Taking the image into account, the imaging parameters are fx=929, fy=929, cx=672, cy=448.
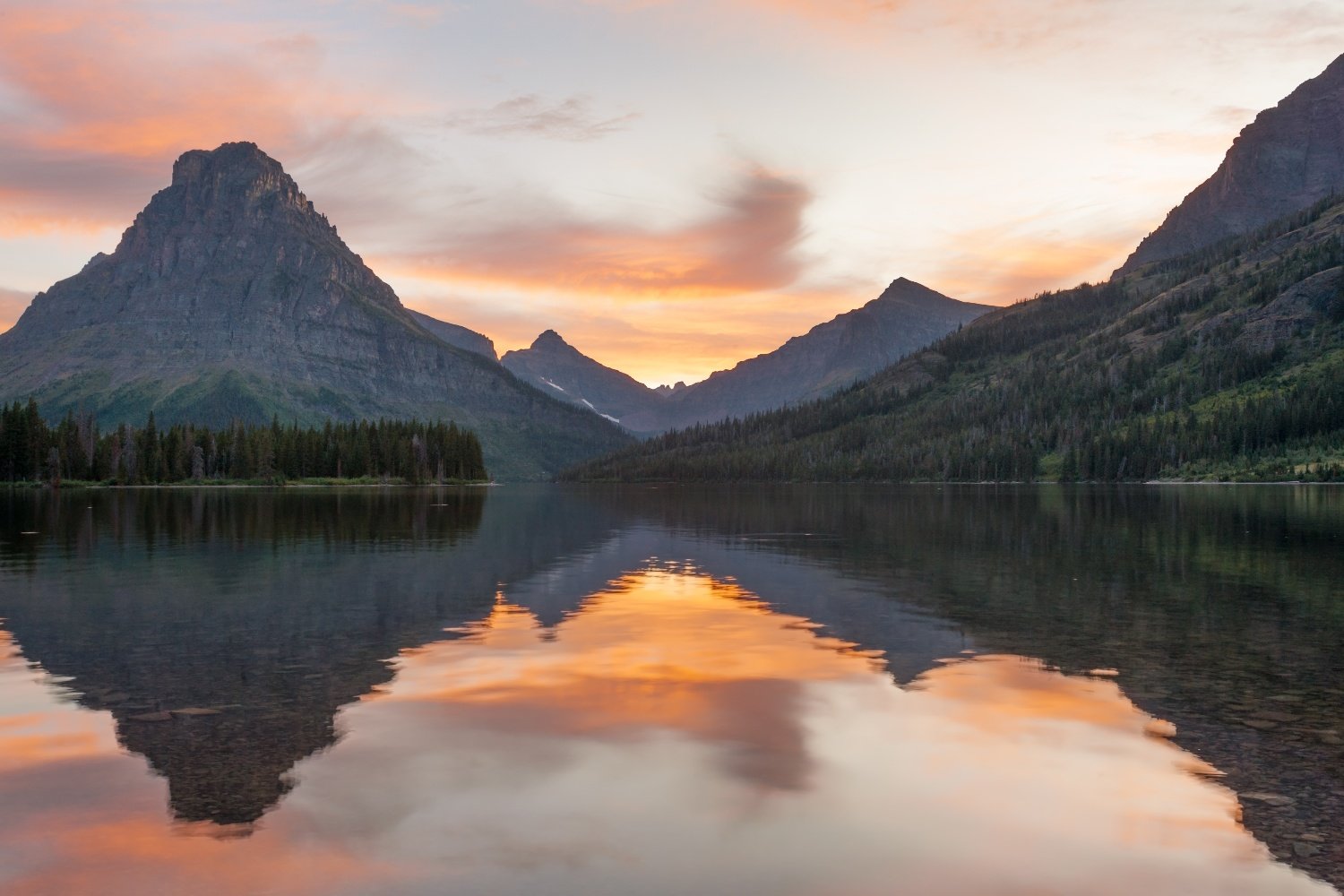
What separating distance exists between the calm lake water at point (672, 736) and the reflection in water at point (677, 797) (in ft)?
0.23

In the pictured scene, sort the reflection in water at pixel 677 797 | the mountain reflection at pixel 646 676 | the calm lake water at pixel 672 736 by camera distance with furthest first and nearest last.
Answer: the mountain reflection at pixel 646 676 → the calm lake water at pixel 672 736 → the reflection in water at pixel 677 797

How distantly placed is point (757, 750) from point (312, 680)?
40.3 ft

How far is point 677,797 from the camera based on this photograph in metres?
15.8

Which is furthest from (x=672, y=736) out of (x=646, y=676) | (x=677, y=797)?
(x=646, y=676)

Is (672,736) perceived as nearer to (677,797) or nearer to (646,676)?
(677,797)

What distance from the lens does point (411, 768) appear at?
17.1 metres

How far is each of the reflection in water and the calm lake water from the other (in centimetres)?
7

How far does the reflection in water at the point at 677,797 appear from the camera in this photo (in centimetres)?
1279

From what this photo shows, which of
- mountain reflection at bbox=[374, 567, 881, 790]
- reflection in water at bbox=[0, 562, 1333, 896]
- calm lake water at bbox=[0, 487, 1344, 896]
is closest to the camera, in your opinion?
reflection in water at bbox=[0, 562, 1333, 896]

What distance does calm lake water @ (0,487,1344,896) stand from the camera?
13.2 metres

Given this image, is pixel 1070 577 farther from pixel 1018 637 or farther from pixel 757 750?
pixel 757 750

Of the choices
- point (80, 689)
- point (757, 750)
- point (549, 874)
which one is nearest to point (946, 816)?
point (757, 750)

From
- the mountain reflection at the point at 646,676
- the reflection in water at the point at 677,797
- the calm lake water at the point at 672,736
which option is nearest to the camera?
the reflection in water at the point at 677,797

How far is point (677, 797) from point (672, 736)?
3690 millimetres
